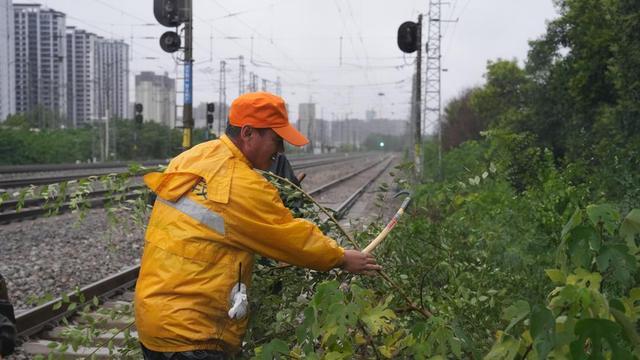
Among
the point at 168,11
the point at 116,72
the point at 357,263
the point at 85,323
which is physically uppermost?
the point at 116,72

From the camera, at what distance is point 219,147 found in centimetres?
288

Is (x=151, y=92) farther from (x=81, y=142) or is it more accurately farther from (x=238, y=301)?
(x=238, y=301)

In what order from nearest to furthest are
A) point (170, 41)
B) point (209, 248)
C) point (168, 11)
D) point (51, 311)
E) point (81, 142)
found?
point (209, 248), point (51, 311), point (168, 11), point (170, 41), point (81, 142)

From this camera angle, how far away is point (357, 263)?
9.50 feet

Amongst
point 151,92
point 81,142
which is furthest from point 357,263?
point 151,92

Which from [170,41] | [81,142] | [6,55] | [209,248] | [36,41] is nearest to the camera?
[209,248]

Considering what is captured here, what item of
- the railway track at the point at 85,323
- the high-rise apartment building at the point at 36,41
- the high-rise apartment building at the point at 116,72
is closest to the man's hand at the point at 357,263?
the railway track at the point at 85,323

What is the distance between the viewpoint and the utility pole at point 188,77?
1453 cm

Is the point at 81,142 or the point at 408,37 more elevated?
the point at 408,37

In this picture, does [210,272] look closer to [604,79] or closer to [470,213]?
[470,213]

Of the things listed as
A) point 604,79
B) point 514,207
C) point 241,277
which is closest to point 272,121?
point 241,277

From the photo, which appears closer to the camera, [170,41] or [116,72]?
[170,41]

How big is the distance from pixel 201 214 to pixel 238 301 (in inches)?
14.2

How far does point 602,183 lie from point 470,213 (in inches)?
65.2
